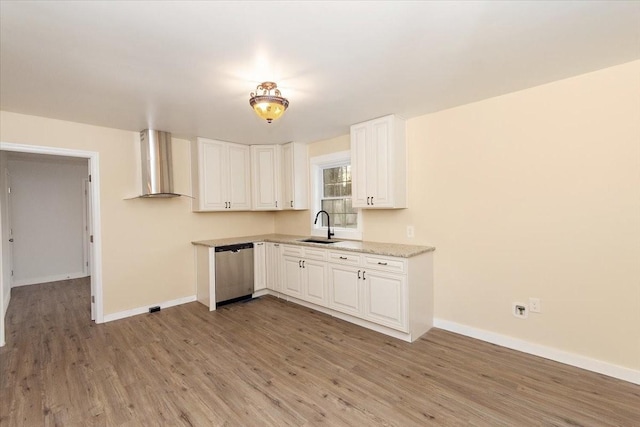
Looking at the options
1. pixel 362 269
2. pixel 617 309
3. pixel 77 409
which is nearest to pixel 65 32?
pixel 77 409

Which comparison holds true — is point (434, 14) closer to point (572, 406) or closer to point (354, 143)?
point (354, 143)

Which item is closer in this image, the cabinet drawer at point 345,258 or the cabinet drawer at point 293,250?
the cabinet drawer at point 345,258

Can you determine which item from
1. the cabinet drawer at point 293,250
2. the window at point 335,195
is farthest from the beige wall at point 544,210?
the cabinet drawer at point 293,250

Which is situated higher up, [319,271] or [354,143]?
[354,143]

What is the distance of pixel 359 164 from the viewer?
354 centimetres

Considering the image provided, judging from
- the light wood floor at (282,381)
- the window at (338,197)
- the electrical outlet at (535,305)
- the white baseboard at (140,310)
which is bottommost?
the light wood floor at (282,381)

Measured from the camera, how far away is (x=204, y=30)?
5.49 feet

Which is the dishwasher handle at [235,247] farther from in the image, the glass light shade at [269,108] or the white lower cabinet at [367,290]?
the glass light shade at [269,108]

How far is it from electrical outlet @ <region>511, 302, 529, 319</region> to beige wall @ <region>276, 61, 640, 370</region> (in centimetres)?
4

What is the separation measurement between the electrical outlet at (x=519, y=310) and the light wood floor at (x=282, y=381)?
0.33m

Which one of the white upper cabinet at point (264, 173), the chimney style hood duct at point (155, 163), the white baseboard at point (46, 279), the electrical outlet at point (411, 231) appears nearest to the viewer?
the electrical outlet at point (411, 231)

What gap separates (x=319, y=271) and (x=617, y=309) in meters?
2.75

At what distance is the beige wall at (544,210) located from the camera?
7.34 feet

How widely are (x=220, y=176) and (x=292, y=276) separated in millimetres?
1840
